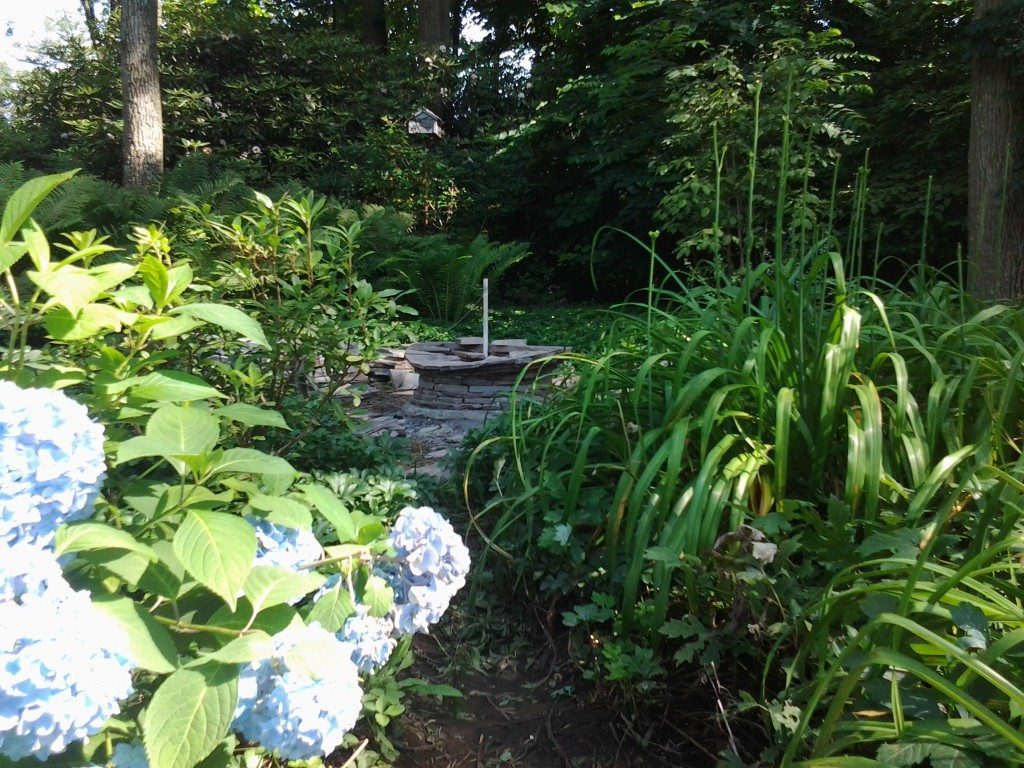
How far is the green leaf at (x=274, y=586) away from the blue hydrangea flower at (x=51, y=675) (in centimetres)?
17

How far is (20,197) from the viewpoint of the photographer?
3.29 ft

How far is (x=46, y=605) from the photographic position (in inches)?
29.7

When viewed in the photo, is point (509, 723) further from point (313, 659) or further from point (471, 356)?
point (471, 356)

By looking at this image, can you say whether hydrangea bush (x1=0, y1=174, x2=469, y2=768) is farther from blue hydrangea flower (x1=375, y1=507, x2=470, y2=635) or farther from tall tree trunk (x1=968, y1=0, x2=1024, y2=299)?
tall tree trunk (x1=968, y1=0, x2=1024, y2=299)

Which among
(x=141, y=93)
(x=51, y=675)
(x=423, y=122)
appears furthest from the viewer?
(x=423, y=122)

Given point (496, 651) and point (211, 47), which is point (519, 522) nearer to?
point (496, 651)

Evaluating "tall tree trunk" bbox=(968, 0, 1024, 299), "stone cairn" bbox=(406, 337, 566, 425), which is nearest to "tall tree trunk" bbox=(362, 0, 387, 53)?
"tall tree trunk" bbox=(968, 0, 1024, 299)

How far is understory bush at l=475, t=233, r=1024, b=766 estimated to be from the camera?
3.86ft

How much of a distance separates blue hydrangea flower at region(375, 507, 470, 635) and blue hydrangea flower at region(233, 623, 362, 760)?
0.68ft

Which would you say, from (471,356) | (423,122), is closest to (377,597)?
(471,356)

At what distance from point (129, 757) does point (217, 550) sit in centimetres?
33

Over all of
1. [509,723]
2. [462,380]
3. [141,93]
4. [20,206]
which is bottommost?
[509,723]

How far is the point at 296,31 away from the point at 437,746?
12.0m

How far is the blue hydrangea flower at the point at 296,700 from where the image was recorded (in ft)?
3.02
